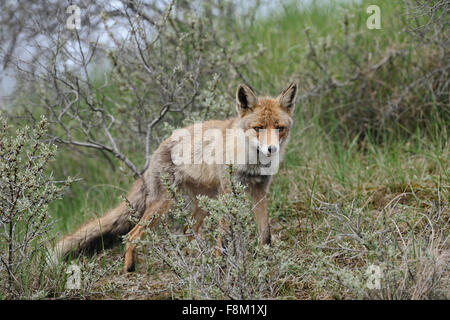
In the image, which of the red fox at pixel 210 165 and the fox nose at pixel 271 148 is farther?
the red fox at pixel 210 165

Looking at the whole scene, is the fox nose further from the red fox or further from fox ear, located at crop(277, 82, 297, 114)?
fox ear, located at crop(277, 82, 297, 114)

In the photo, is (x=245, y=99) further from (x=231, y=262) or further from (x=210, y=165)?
(x=231, y=262)

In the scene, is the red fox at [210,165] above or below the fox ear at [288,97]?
below

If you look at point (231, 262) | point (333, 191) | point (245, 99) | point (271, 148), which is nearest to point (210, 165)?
point (245, 99)

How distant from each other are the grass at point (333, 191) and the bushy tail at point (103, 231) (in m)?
0.17

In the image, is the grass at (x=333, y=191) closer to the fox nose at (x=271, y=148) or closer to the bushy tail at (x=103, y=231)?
the bushy tail at (x=103, y=231)

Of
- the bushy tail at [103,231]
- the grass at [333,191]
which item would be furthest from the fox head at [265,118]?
the bushy tail at [103,231]

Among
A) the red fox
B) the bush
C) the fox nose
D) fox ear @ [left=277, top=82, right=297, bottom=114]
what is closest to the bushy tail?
the red fox

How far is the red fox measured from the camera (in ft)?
12.6

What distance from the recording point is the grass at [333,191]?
3.07 meters

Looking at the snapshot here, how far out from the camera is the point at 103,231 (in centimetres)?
438

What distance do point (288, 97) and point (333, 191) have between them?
4.30ft

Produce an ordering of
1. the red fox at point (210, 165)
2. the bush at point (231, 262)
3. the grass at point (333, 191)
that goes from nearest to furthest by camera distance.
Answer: the bush at point (231, 262) < the grass at point (333, 191) < the red fox at point (210, 165)

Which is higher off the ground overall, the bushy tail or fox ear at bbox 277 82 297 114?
fox ear at bbox 277 82 297 114
